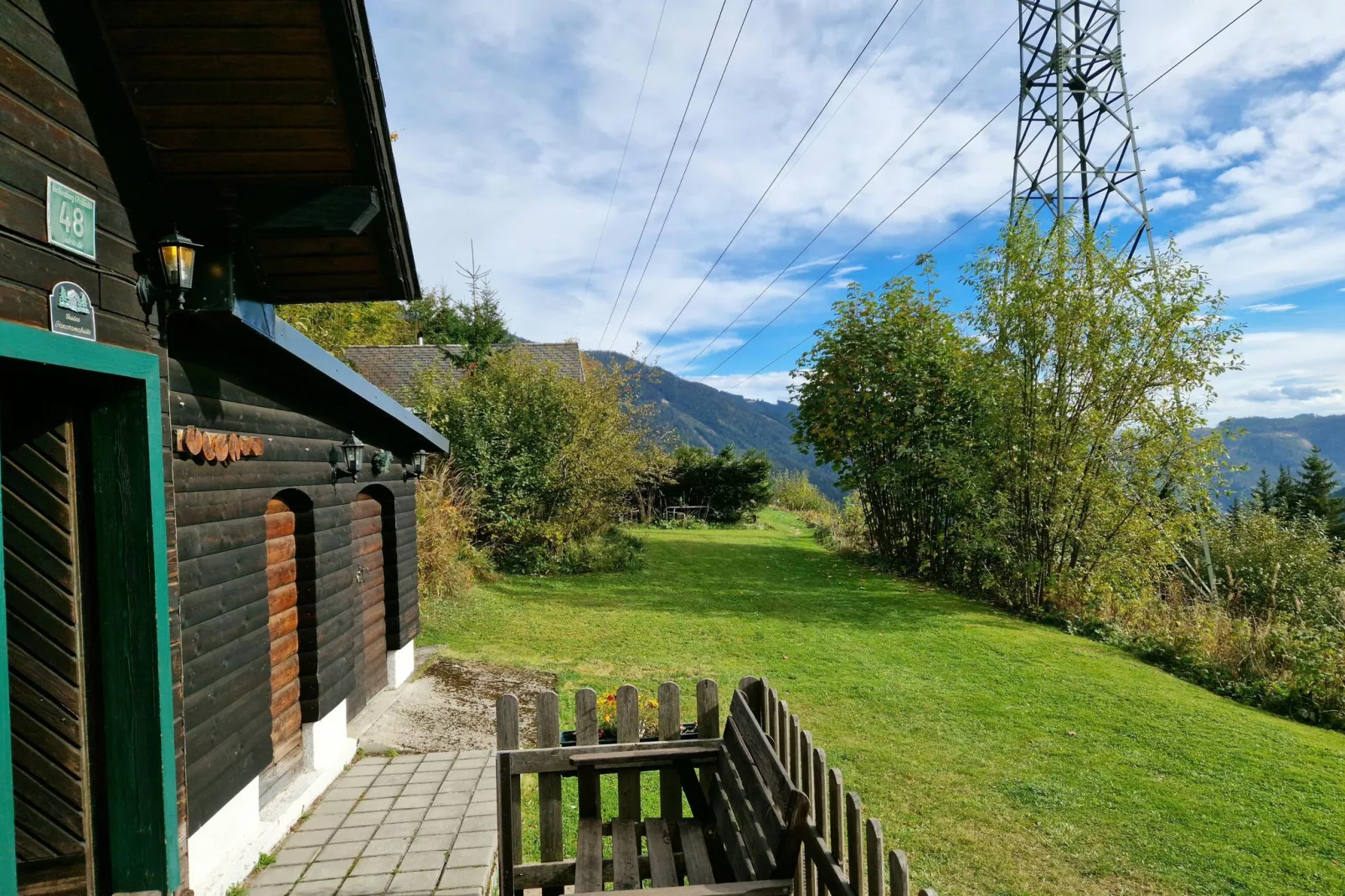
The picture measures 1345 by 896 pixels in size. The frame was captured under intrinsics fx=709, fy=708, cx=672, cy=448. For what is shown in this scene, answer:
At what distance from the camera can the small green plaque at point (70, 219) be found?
2.37 m

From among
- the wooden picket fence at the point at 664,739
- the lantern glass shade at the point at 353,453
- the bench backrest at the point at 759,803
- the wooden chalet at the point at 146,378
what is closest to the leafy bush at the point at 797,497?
the lantern glass shade at the point at 353,453

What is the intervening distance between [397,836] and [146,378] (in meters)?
3.00

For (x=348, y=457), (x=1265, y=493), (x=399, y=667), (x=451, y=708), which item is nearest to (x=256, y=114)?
(x=348, y=457)

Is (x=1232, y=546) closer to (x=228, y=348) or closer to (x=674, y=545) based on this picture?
(x=674, y=545)

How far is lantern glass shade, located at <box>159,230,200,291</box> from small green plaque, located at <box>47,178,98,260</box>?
307mm

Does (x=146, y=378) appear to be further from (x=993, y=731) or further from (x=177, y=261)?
(x=993, y=731)

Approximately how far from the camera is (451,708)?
651 cm

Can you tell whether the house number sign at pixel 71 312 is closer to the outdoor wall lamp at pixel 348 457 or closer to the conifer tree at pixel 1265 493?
the outdoor wall lamp at pixel 348 457

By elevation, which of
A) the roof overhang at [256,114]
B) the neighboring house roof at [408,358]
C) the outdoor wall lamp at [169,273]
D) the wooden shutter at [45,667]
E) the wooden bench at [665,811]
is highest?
the neighboring house roof at [408,358]

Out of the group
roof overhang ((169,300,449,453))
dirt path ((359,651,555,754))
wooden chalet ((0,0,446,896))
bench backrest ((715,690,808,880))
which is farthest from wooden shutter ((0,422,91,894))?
dirt path ((359,651,555,754))

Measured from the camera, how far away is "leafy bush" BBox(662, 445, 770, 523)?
27297 mm

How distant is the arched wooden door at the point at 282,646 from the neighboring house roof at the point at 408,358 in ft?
49.9

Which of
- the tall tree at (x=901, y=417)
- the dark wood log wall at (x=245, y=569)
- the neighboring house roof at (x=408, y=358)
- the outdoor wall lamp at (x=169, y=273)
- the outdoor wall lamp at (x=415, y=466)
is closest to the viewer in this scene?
the outdoor wall lamp at (x=169, y=273)

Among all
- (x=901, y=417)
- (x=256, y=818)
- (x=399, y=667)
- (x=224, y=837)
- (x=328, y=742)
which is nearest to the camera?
(x=224, y=837)
